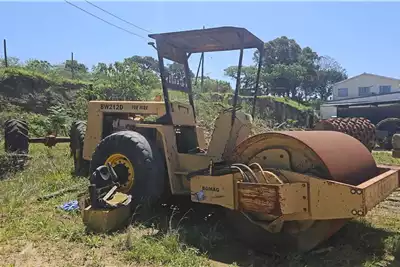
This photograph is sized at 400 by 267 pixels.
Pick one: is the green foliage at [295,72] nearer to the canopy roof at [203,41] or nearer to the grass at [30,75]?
the grass at [30,75]

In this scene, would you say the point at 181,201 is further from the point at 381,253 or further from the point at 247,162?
the point at 381,253

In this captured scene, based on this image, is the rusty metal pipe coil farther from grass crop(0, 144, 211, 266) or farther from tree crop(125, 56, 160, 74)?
grass crop(0, 144, 211, 266)

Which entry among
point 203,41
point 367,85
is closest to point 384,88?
point 367,85

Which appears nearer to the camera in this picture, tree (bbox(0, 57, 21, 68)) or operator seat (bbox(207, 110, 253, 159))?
operator seat (bbox(207, 110, 253, 159))

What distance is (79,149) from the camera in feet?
27.1

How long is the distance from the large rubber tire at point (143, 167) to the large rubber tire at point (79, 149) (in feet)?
9.07

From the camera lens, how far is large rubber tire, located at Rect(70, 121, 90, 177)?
798 centimetres

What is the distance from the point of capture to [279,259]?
13.3 feet

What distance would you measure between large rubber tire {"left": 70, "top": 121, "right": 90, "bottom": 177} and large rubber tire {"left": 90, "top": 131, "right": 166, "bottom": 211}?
2766mm

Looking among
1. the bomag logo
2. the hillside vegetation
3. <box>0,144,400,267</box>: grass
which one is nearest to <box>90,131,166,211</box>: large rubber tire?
the hillside vegetation

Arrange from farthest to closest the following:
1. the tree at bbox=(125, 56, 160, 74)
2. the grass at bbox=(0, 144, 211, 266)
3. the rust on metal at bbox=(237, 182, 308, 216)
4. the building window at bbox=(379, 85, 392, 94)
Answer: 1. the building window at bbox=(379, 85, 392, 94)
2. the tree at bbox=(125, 56, 160, 74)
3. the grass at bbox=(0, 144, 211, 266)
4. the rust on metal at bbox=(237, 182, 308, 216)

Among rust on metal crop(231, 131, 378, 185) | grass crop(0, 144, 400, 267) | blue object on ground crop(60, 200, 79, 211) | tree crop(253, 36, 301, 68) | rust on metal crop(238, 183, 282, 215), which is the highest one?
tree crop(253, 36, 301, 68)

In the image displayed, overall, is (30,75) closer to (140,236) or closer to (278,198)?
(140,236)

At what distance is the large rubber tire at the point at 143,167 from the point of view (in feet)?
16.8
